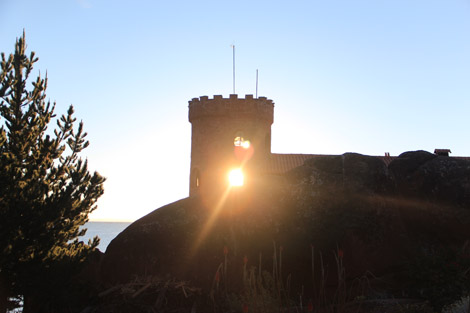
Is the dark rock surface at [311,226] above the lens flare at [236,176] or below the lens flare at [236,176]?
below

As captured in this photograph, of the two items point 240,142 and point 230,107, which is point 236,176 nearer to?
point 240,142

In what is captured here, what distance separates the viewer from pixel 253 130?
25.9 meters

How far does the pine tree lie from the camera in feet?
28.3

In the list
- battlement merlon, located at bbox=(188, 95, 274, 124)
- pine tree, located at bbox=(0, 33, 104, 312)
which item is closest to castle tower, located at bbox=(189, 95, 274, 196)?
battlement merlon, located at bbox=(188, 95, 274, 124)

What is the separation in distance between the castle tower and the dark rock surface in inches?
637

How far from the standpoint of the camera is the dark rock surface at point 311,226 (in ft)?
26.0

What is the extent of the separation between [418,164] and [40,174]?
7.81 metres

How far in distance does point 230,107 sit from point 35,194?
1735 cm

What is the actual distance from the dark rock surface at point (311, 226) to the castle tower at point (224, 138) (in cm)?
1618

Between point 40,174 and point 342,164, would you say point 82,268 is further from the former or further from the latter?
point 342,164

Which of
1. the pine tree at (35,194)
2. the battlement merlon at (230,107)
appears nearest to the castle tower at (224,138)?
the battlement merlon at (230,107)

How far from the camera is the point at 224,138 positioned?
25.4 meters

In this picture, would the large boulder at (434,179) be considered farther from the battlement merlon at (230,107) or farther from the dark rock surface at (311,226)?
the battlement merlon at (230,107)

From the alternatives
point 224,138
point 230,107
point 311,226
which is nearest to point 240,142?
point 224,138
